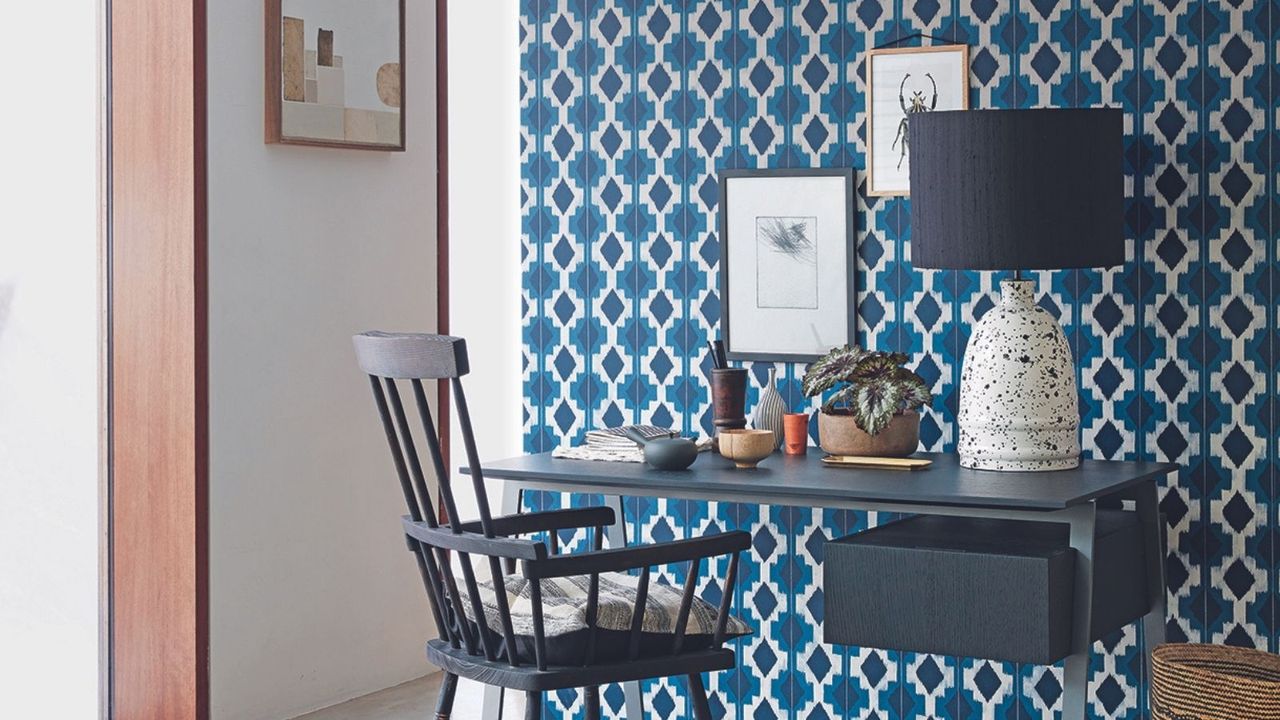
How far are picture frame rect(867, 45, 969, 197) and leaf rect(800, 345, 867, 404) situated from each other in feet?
1.20

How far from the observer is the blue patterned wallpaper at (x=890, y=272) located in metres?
3.12

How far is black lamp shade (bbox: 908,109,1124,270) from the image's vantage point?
9.43 feet

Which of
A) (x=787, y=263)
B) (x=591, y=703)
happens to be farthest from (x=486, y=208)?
(x=591, y=703)

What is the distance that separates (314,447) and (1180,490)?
215 cm

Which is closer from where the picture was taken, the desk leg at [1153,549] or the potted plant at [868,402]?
the desk leg at [1153,549]

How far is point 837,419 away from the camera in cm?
322

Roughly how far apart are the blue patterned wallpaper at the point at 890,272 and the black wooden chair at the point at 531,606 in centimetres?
84

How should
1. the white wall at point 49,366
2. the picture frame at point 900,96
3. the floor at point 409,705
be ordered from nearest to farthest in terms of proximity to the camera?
the picture frame at point 900,96 < the white wall at point 49,366 < the floor at point 409,705

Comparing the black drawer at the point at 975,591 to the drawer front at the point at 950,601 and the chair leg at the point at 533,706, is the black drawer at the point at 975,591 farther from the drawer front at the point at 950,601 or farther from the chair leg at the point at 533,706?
the chair leg at the point at 533,706

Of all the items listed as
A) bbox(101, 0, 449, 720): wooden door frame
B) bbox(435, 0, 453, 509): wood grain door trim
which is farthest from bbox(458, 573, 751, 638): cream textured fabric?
bbox(435, 0, 453, 509): wood grain door trim

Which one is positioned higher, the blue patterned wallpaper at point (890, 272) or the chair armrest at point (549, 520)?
the blue patterned wallpaper at point (890, 272)

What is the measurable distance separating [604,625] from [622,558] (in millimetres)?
173

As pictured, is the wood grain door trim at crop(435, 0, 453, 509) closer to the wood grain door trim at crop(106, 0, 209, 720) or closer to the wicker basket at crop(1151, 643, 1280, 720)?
the wood grain door trim at crop(106, 0, 209, 720)

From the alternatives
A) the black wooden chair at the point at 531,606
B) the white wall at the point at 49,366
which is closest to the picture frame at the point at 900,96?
the black wooden chair at the point at 531,606
